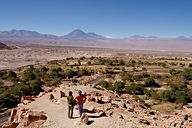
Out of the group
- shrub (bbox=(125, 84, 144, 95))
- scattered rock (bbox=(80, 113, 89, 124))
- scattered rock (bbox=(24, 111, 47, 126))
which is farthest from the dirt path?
shrub (bbox=(125, 84, 144, 95))

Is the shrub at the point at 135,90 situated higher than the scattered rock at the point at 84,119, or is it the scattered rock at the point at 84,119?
the scattered rock at the point at 84,119

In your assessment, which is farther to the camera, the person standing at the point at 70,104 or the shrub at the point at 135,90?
the shrub at the point at 135,90

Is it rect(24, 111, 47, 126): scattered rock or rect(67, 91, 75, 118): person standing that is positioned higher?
rect(67, 91, 75, 118): person standing

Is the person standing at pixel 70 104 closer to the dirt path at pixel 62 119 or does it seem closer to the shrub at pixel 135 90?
the dirt path at pixel 62 119

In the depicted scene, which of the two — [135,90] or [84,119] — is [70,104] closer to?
[84,119]

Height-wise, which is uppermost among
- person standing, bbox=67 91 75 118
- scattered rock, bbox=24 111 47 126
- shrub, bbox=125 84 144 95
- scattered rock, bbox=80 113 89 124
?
person standing, bbox=67 91 75 118

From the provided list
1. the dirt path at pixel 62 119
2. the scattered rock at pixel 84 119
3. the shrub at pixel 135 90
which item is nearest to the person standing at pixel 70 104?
the dirt path at pixel 62 119

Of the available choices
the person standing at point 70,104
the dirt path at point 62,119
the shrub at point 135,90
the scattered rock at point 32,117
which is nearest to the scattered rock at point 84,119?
the dirt path at point 62,119

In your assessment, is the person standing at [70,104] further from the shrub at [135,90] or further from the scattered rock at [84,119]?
the shrub at [135,90]

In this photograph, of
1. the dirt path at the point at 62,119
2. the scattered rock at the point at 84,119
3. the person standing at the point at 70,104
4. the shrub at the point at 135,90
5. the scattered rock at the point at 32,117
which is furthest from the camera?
the shrub at the point at 135,90

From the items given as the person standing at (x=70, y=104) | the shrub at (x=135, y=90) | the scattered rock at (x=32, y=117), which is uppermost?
the person standing at (x=70, y=104)

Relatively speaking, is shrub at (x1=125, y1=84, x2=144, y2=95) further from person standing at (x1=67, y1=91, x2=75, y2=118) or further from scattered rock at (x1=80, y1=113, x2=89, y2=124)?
scattered rock at (x1=80, y1=113, x2=89, y2=124)

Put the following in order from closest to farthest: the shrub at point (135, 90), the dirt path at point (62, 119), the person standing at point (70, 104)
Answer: the dirt path at point (62, 119) → the person standing at point (70, 104) → the shrub at point (135, 90)

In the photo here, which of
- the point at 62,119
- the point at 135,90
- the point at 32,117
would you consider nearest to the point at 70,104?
the point at 62,119
